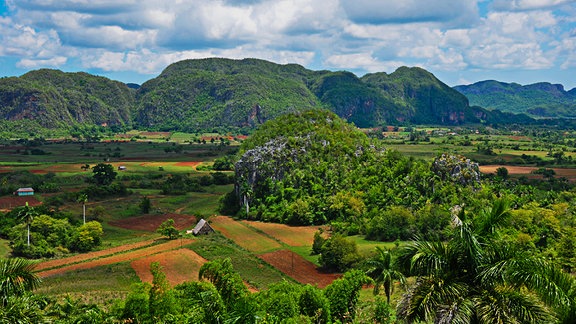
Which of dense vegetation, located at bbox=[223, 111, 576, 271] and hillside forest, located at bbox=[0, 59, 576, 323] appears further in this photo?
dense vegetation, located at bbox=[223, 111, 576, 271]

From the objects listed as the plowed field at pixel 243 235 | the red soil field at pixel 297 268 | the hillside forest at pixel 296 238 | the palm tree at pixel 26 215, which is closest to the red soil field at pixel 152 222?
the hillside forest at pixel 296 238

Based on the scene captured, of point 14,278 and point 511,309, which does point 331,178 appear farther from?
point 511,309

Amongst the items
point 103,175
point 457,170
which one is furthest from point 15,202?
point 457,170

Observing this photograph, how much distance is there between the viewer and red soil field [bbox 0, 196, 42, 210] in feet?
269

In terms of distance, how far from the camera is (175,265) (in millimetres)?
50812

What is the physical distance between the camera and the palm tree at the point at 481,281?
12266 millimetres

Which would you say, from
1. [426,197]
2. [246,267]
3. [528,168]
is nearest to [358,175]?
[426,197]

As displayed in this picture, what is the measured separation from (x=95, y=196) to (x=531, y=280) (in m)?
89.7

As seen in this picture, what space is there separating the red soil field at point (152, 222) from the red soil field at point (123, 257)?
10.7m

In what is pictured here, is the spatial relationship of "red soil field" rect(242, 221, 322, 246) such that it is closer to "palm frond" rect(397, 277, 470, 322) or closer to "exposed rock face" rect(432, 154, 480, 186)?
"exposed rock face" rect(432, 154, 480, 186)

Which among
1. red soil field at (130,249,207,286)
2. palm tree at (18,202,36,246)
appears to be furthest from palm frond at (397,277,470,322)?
palm tree at (18,202,36,246)

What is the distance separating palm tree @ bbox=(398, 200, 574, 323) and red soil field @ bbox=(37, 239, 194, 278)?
42048 mm

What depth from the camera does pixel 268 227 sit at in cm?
7138

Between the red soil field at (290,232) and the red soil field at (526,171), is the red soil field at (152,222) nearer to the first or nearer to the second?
the red soil field at (290,232)
